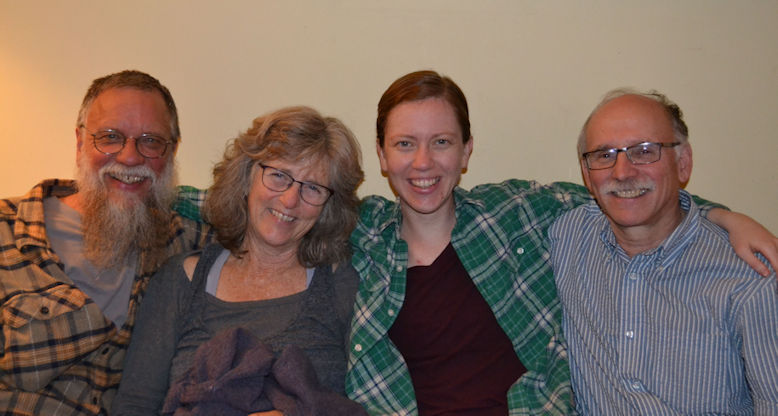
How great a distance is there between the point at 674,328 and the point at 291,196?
1376mm

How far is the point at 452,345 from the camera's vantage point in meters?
2.12

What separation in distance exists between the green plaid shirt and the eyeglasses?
261mm

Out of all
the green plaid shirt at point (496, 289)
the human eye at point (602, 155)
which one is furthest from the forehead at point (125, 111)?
the human eye at point (602, 155)

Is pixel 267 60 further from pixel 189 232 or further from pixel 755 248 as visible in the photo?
pixel 755 248

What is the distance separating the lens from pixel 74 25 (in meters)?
2.75

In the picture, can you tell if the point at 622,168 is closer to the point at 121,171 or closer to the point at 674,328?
the point at 674,328

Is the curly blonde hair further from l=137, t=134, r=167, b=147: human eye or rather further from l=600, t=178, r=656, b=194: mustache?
l=600, t=178, r=656, b=194: mustache

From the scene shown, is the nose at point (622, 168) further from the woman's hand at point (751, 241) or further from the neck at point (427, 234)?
the neck at point (427, 234)

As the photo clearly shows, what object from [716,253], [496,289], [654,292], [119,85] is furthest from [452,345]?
[119,85]

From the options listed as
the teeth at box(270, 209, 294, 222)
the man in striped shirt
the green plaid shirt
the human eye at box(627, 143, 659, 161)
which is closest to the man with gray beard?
the teeth at box(270, 209, 294, 222)

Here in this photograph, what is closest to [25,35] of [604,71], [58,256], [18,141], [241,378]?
[18,141]

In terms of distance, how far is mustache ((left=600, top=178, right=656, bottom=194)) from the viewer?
1929 mm

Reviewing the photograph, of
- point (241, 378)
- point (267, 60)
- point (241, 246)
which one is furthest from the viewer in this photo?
point (267, 60)

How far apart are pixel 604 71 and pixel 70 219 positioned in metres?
2.45
